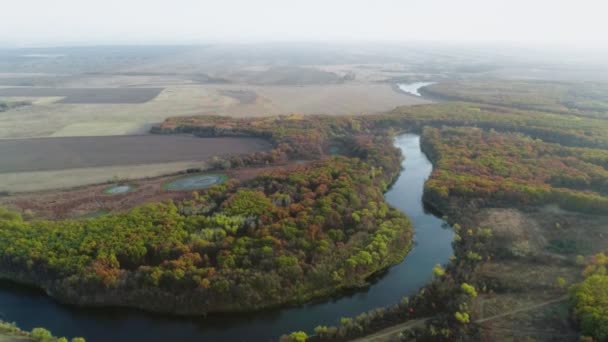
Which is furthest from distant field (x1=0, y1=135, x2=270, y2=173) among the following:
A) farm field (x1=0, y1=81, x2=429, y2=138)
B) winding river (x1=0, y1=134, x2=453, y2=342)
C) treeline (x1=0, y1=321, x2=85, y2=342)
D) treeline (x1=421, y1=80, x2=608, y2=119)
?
treeline (x1=421, y1=80, x2=608, y2=119)

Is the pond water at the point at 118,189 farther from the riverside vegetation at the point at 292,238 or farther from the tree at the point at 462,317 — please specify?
the tree at the point at 462,317

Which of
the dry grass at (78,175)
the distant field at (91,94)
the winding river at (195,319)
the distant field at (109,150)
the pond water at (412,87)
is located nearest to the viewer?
the winding river at (195,319)

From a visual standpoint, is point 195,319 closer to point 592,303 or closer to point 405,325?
point 405,325

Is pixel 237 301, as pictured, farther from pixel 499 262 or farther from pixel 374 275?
pixel 499 262

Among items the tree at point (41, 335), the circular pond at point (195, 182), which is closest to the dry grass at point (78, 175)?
the circular pond at point (195, 182)

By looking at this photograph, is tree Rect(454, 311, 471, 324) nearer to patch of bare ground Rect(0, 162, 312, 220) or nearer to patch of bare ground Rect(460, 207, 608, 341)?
patch of bare ground Rect(460, 207, 608, 341)

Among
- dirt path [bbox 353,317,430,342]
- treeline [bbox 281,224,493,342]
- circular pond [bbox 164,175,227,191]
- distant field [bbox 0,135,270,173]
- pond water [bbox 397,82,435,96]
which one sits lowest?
dirt path [bbox 353,317,430,342]
